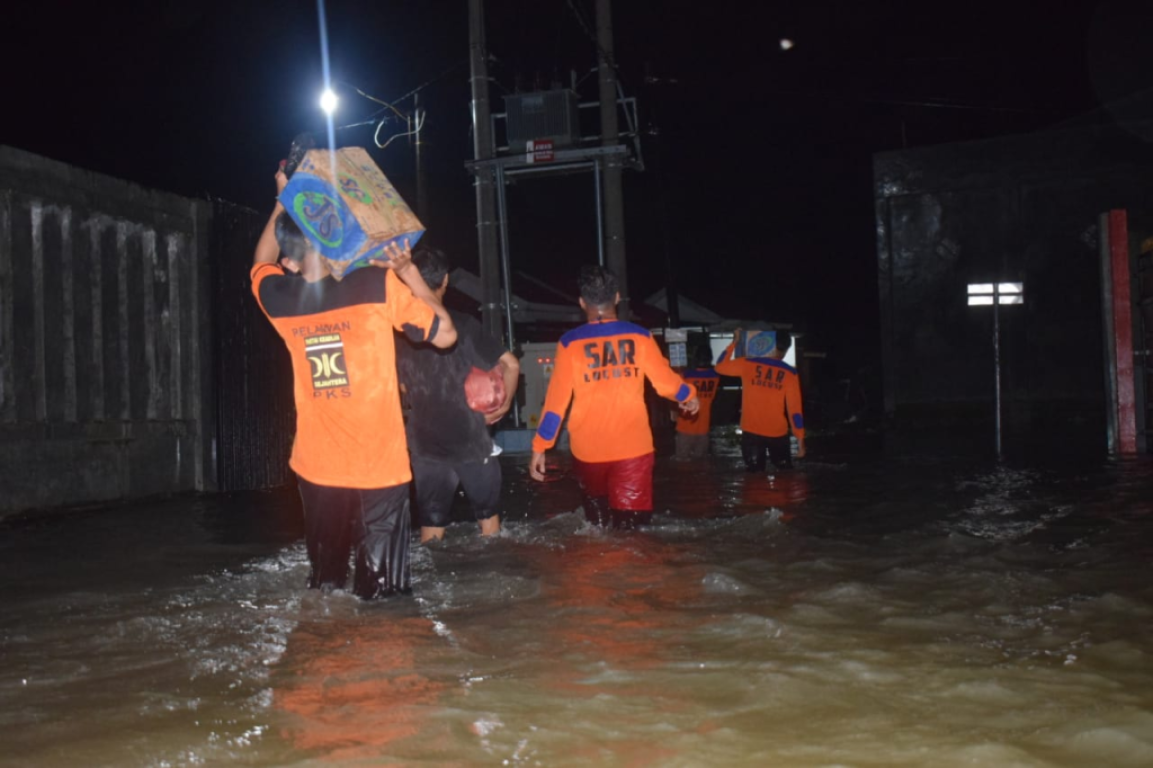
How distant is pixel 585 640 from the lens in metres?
4.25

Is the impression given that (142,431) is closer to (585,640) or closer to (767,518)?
(767,518)

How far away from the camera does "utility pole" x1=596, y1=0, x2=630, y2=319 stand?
1717 cm

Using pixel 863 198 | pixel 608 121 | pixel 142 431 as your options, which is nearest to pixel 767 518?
pixel 142 431

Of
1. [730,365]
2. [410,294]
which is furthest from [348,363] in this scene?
[730,365]

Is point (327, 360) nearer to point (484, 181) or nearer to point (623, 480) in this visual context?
point (623, 480)

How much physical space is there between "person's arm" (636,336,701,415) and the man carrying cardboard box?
2.11m

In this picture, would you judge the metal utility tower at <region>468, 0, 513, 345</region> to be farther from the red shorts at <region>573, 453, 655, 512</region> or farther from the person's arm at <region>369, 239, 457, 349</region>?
the person's arm at <region>369, 239, 457, 349</region>

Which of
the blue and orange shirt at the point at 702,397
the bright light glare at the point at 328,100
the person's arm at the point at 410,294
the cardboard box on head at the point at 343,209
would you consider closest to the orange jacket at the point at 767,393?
the blue and orange shirt at the point at 702,397

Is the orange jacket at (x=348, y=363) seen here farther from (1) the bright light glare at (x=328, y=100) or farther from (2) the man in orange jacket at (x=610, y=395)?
(1) the bright light glare at (x=328, y=100)

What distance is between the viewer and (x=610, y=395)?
265 inches

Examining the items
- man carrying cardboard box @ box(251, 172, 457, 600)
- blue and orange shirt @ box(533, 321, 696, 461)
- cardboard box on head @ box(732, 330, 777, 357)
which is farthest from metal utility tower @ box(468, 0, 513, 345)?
man carrying cardboard box @ box(251, 172, 457, 600)

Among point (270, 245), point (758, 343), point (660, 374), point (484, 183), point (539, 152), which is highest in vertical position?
point (539, 152)

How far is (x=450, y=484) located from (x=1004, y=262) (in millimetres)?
21399

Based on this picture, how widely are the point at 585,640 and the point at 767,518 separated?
362 centimetres
